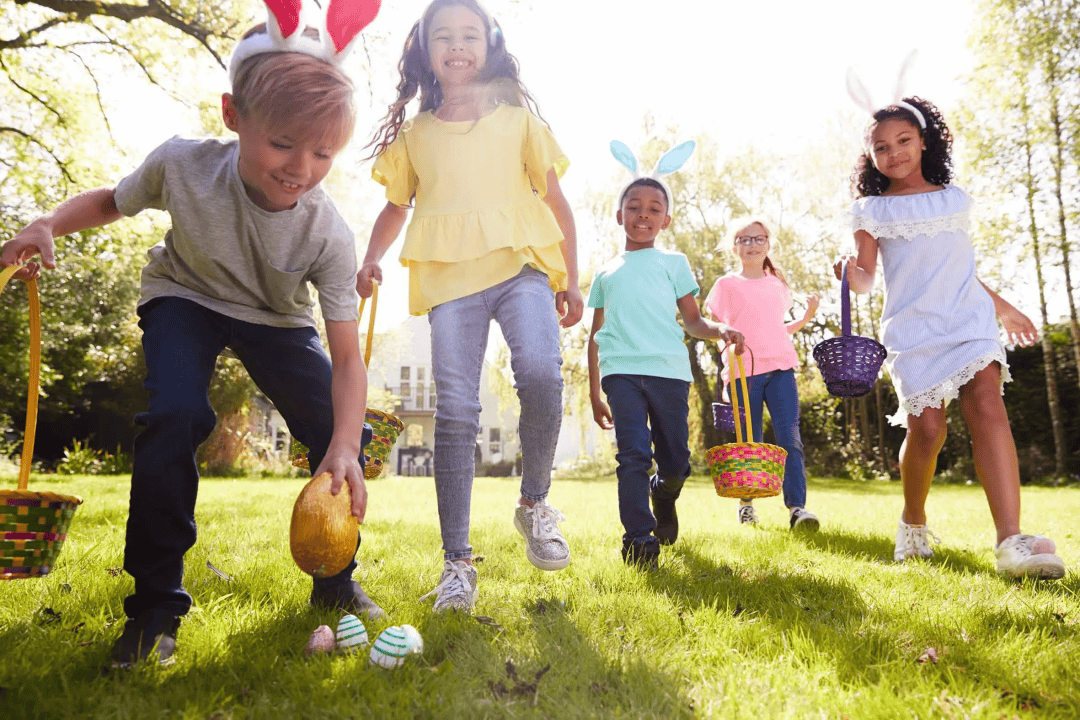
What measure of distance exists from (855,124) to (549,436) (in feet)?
52.1

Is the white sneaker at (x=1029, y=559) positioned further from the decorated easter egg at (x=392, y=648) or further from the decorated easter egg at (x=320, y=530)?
the decorated easter egg at (x=320, y=530)

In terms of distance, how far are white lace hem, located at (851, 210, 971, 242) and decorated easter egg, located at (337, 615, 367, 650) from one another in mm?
3043

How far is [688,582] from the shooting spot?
3.00 meters

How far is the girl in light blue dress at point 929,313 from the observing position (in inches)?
133

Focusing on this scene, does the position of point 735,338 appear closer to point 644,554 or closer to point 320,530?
point 644,554

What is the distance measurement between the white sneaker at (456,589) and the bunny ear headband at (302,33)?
1.74m

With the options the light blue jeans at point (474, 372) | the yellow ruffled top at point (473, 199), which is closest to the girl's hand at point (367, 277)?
the yellow ruffled top at point (473, 199)

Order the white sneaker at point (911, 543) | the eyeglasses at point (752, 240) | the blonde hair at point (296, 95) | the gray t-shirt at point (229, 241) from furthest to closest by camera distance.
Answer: the eyeglasses at point (752, 240) < the white sneaker at point (911, 543) < the gray t-shirt at point (229, 241) < the blonde hair at point (296, 95)

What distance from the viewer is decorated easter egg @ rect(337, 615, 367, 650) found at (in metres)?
2.05

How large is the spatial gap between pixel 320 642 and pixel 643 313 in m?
2.36

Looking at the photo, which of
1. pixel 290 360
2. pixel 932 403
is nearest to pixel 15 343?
pixel 290 360

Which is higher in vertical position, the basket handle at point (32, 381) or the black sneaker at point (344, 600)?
the basket handle at point (32, 381)

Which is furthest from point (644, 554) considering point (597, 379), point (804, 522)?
point (804, 522)

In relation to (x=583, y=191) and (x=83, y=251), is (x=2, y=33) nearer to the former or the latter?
(x=83, y=251)
